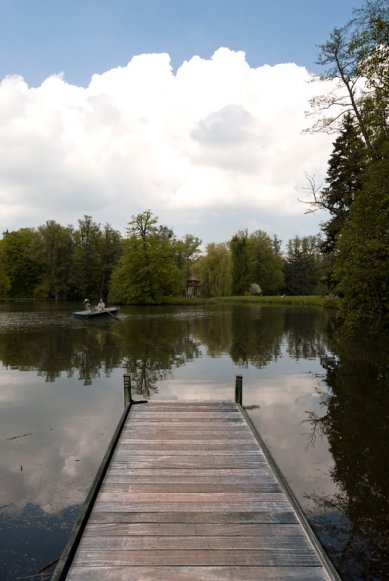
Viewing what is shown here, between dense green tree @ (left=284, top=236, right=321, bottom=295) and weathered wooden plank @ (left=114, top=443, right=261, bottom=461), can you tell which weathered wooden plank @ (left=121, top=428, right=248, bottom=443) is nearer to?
weathered wooden plank @ (left=114, top=443, right=261, bottom=461)

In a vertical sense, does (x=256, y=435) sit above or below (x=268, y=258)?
below

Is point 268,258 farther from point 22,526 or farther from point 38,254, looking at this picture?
point 22,526

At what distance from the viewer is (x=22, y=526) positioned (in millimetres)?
5777

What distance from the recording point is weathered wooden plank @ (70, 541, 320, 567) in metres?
4.18

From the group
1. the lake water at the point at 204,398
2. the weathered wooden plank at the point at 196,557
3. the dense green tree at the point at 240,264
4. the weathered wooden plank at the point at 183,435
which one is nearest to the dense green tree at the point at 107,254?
the dense green tree at the point at 240,264

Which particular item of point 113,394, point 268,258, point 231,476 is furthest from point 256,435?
point 268,258

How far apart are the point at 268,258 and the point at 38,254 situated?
4093 centimetres

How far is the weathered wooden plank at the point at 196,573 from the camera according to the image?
3.97 meters

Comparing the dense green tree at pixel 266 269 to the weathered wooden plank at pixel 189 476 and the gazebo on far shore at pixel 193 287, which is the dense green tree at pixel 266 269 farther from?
the weathered wooden plank at pixel 189 476

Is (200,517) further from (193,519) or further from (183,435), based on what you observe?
(183,435)

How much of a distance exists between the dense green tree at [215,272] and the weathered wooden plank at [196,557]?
6301cm

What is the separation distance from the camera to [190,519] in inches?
196

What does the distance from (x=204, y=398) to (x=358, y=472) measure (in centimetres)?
540

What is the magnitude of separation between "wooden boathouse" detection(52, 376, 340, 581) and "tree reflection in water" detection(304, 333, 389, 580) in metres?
0.95
